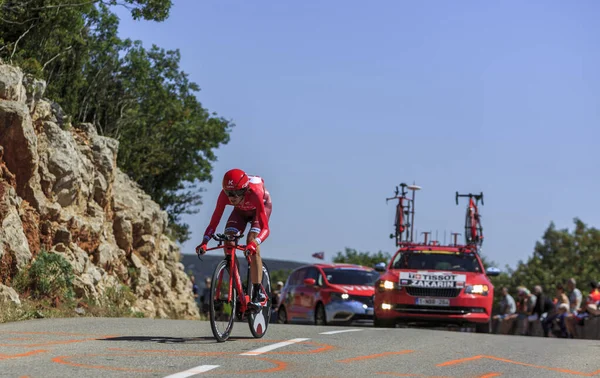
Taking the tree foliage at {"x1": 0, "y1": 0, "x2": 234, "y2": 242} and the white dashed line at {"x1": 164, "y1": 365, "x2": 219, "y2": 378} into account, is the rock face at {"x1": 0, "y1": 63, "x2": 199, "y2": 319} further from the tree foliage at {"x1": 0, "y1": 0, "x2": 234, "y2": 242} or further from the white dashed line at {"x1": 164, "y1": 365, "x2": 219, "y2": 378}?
the white dashed line at {"x1": 164, "y1": 365, "x2": 219, "y2": 378}

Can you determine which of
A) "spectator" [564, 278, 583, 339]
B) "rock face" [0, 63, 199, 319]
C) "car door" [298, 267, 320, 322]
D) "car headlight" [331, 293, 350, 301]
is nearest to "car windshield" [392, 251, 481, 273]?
"spectator" [564, 278, 583, 339]

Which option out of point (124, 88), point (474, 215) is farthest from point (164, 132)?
point (474, 215)

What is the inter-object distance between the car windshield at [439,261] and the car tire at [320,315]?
3.40 m

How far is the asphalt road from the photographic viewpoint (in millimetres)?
8938

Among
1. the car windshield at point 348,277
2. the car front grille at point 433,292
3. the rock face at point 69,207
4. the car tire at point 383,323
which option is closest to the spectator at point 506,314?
the car windshield at point 348,277

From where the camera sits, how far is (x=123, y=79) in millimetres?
36875

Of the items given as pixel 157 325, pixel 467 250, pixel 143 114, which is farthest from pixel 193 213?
pixel 157 325

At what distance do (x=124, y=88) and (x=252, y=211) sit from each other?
25488 millimetres

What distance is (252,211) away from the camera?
11781 mm

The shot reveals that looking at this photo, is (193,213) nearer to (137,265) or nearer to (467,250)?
(137,265)

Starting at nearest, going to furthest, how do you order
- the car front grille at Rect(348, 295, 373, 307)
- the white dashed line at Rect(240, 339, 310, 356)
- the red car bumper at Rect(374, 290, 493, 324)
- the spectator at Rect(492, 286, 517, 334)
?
1. the white dashed line at Rect(240, 339, 310, 356)
2. the red car bumper at Rect(374, 290, 493, 324)
3. the car front grille at Rect(348, 295, 373, 307)
4. the spectator at Rect(492, 286, 517, 334)

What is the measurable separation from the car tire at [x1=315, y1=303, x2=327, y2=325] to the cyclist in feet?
41.9

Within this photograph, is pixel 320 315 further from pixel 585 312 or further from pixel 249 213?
pixel 249 213

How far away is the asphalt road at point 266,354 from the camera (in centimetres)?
894
